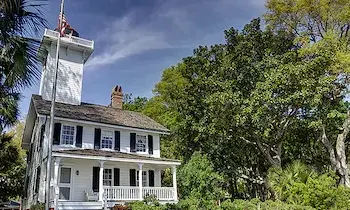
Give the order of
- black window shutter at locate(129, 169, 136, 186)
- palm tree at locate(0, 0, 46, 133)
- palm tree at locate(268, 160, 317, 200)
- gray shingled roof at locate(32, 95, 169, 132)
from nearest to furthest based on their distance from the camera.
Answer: palm tree at locate(0, 0, 46, 133), palm tree at locate(268, 160, 317, 200), gray shingled roof at locate(32, 95, 169, 132), black window shutter at locate(129, 169, 136, 186)

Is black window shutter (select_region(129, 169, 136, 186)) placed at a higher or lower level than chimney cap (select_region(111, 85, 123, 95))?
lower

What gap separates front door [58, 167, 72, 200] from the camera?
16.5 m

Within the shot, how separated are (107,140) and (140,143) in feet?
7.99

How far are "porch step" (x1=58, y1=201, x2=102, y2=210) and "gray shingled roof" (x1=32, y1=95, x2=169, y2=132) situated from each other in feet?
16.5

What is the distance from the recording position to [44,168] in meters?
16.9

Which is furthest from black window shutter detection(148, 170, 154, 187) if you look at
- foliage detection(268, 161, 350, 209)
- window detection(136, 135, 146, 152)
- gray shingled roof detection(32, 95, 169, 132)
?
foliage detection(268, 161, 350, 209)

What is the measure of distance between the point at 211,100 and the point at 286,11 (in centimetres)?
819

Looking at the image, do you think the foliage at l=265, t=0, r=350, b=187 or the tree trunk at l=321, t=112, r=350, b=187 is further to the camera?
the tree trunk at l=321, t=112, r=350, b=187

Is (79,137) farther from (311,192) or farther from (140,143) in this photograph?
(311,192)

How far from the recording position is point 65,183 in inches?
664

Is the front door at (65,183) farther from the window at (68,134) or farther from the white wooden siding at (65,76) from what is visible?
the white wooden siding at (65,76)

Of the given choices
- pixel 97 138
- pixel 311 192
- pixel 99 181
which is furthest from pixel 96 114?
pixel 311 192

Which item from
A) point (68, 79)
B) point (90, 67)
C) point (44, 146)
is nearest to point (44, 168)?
point (44, 146)

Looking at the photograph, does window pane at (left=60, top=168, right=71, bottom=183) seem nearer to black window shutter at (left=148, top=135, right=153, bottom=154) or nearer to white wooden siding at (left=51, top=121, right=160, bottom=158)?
white wooden siding at (left=51, top=121, right=160, bottom=158)
